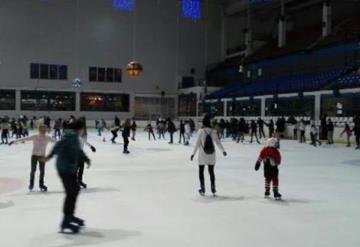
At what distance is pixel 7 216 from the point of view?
660 cm

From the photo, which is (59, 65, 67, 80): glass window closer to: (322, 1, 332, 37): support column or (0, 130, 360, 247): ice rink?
(322, 1, 332, 37): support column

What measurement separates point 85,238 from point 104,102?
1571 inches

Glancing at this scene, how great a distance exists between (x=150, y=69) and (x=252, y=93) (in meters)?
13.3

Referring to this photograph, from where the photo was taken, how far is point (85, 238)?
5.49m

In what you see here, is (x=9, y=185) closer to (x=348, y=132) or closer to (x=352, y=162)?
(x=352, y=162)

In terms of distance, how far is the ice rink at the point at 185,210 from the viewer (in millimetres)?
5453

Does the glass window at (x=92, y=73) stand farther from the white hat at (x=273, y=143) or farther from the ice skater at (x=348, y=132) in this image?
the white hat at (x=273, y=143)

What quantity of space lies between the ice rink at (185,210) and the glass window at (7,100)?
3048cm

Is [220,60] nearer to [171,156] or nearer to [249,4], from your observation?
[249,4]

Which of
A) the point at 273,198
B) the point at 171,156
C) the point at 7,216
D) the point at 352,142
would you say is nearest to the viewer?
the point at 7,216

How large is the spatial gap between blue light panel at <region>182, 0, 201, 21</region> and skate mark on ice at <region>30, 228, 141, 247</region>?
4334cm

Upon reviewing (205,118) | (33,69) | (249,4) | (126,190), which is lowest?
(126,190)

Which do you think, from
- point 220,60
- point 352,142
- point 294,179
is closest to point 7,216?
point 294,179

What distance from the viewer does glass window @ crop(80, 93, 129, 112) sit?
44219 mm
